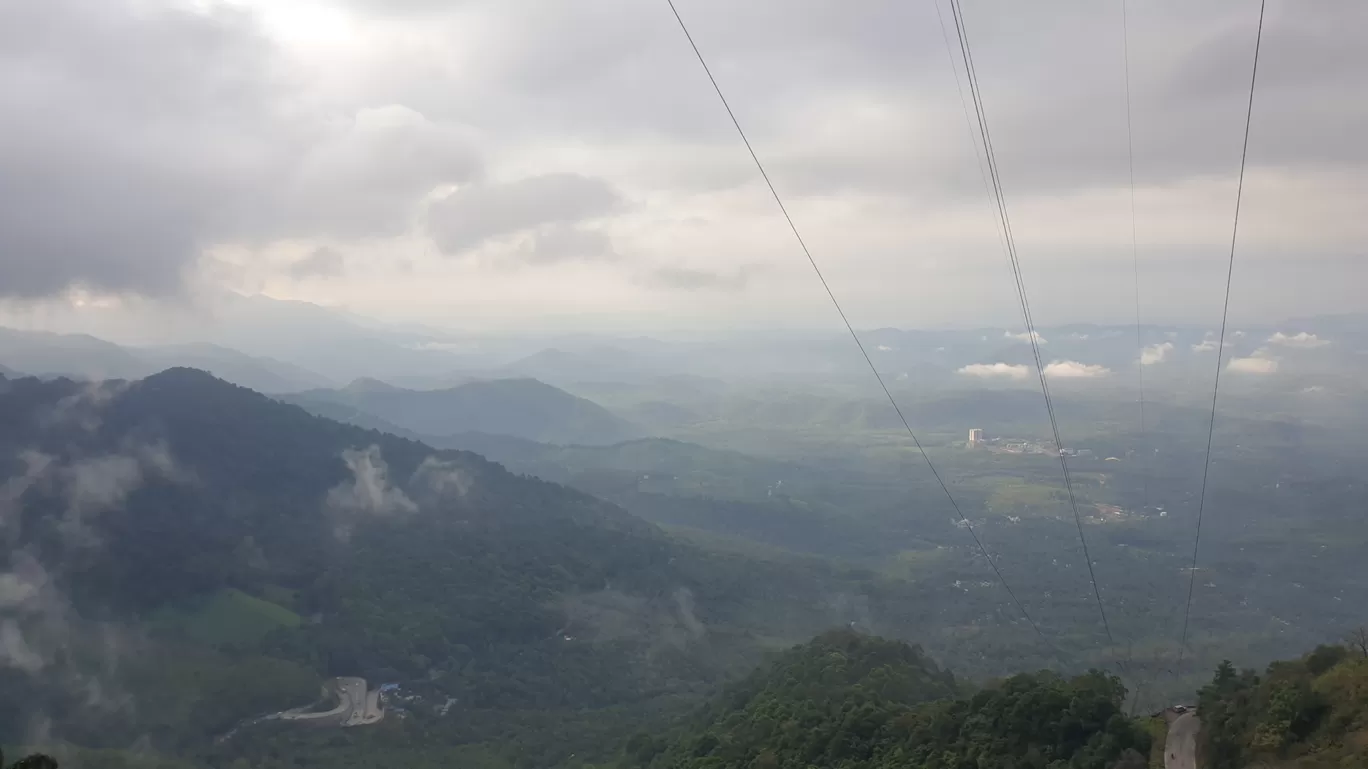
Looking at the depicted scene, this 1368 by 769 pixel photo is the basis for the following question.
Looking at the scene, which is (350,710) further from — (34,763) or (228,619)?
(34,763)

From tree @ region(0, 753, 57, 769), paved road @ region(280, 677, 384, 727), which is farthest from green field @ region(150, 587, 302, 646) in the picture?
tree @ region(0, 753, 57, 769)

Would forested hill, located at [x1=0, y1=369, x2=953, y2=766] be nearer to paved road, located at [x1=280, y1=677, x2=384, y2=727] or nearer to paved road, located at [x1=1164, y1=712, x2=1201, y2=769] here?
paved road, located at [x1=280, y1=677, x2=384, y2=727]

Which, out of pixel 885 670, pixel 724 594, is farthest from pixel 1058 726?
pixel 724 594

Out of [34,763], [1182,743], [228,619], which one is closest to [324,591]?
[228,619]

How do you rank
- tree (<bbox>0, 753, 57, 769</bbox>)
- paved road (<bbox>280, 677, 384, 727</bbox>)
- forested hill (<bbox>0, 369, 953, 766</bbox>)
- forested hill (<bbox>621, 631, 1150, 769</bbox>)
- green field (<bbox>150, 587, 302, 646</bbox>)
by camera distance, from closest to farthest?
tree (<bbox>0, 753, 57, 769</bbox>) < forested hill (<bbox>621, 631, 1150, 769</bbox>) < forested hill (<bbox>0, 369, 953, 766</bbox>) < paved road (<bbox>280, 677, 384, 727</bbox>) < green field (<bbox>150, 587, 302, 646</bbox>)

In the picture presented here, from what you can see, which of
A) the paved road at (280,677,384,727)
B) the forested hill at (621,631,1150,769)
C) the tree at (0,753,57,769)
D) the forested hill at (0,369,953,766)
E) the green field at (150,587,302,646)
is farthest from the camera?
the green field at (150,587,302,646)

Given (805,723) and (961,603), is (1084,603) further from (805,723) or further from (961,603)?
(805,723)
